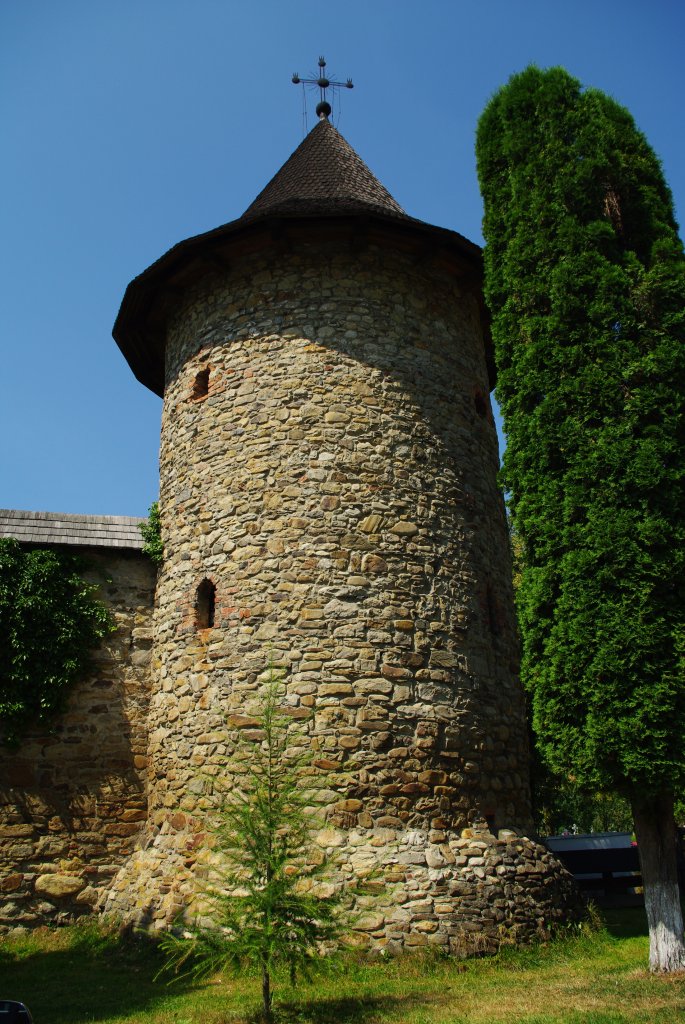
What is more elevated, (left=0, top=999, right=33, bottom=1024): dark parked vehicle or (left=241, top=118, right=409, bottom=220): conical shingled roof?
(left=241, top=118, right=409, bottom=220): conical shingled roof

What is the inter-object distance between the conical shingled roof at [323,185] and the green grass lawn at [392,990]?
827 cm

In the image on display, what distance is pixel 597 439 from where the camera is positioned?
25.5ft

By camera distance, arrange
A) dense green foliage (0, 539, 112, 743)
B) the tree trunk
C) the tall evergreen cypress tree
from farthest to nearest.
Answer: dense green foliage (0, 539, 112, 743), the tall evergreen cypress tree, the tree trunk

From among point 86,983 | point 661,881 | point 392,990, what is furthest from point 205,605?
point 661,881

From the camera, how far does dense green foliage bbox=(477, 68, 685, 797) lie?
23.4 ft

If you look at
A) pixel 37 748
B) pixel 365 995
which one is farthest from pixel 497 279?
pixel 37 748

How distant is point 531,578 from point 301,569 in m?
2.49

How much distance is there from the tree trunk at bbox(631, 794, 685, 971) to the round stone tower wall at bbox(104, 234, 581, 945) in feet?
4.81

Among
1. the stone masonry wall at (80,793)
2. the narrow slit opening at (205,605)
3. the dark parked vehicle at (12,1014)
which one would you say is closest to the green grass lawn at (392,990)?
the stone masonry wall at (80,793)

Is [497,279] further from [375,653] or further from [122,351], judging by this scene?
[122,351]

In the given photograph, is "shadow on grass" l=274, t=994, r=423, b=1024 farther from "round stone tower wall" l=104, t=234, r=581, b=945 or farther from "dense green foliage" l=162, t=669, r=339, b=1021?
"round stone tower wall" l=104, t=234, r=581, b=945

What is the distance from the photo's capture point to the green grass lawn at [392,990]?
19.5 feet

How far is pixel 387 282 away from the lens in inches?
403

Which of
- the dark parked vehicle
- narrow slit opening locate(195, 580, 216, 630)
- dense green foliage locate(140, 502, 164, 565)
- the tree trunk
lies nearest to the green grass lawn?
the tree trunk
